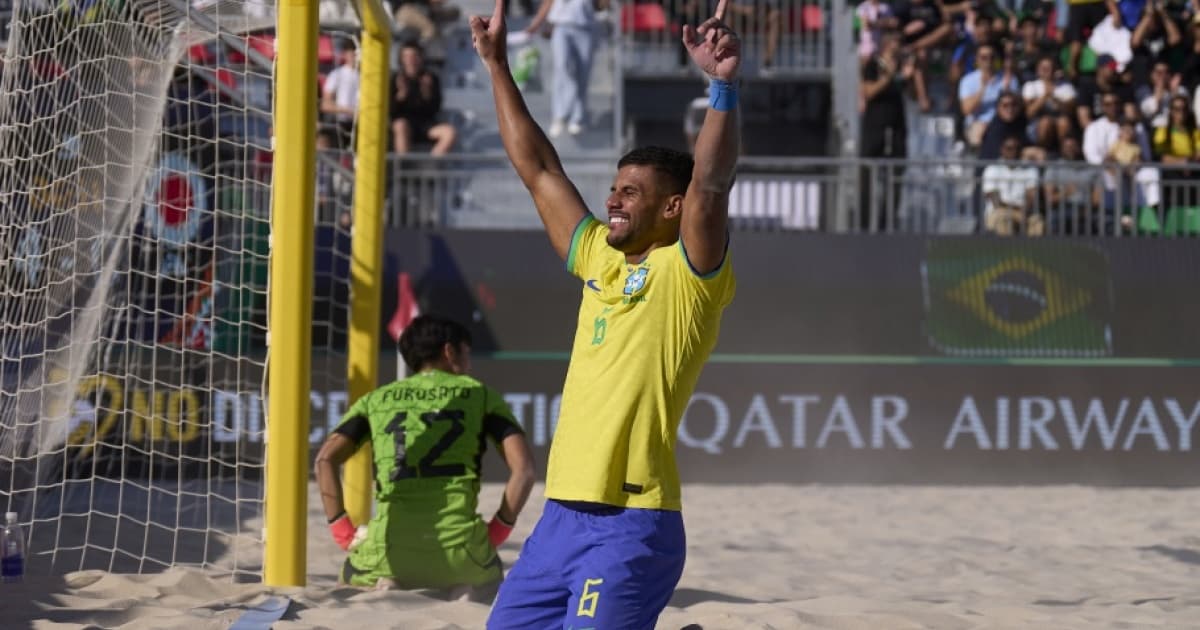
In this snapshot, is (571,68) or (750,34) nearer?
(571,68)

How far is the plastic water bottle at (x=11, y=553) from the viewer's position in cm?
690

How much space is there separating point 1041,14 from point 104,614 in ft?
42.5

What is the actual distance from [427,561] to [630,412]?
2824 mm

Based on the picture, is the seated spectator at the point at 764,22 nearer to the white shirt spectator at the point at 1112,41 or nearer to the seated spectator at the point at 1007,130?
the seated spectator at the point at 1007,130

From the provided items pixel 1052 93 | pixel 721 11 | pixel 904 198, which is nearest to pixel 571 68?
pixel 904 198

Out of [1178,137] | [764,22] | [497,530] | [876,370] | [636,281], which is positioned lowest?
[497,530]

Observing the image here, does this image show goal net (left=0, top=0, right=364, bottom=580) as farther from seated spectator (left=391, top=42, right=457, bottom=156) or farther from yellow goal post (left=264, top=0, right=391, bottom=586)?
seated spectator (left=391, top=42, right=457, bottom=156)

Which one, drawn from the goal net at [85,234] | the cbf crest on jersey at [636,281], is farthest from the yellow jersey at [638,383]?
the goal net at [85,234]

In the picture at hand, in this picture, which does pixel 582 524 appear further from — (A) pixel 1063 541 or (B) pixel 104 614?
(A) pixel 1063 541

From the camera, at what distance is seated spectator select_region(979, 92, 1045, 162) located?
14438mm

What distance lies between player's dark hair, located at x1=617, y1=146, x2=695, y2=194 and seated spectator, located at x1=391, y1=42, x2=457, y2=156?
10.6m

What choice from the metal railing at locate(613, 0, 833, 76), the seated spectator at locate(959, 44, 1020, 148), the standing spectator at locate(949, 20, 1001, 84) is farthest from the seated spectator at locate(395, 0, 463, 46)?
the seated spectator at locate(959, 44, 1020, 148)

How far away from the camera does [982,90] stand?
15195 mm

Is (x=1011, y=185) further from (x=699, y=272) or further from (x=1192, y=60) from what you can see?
(x=699, y=272)
